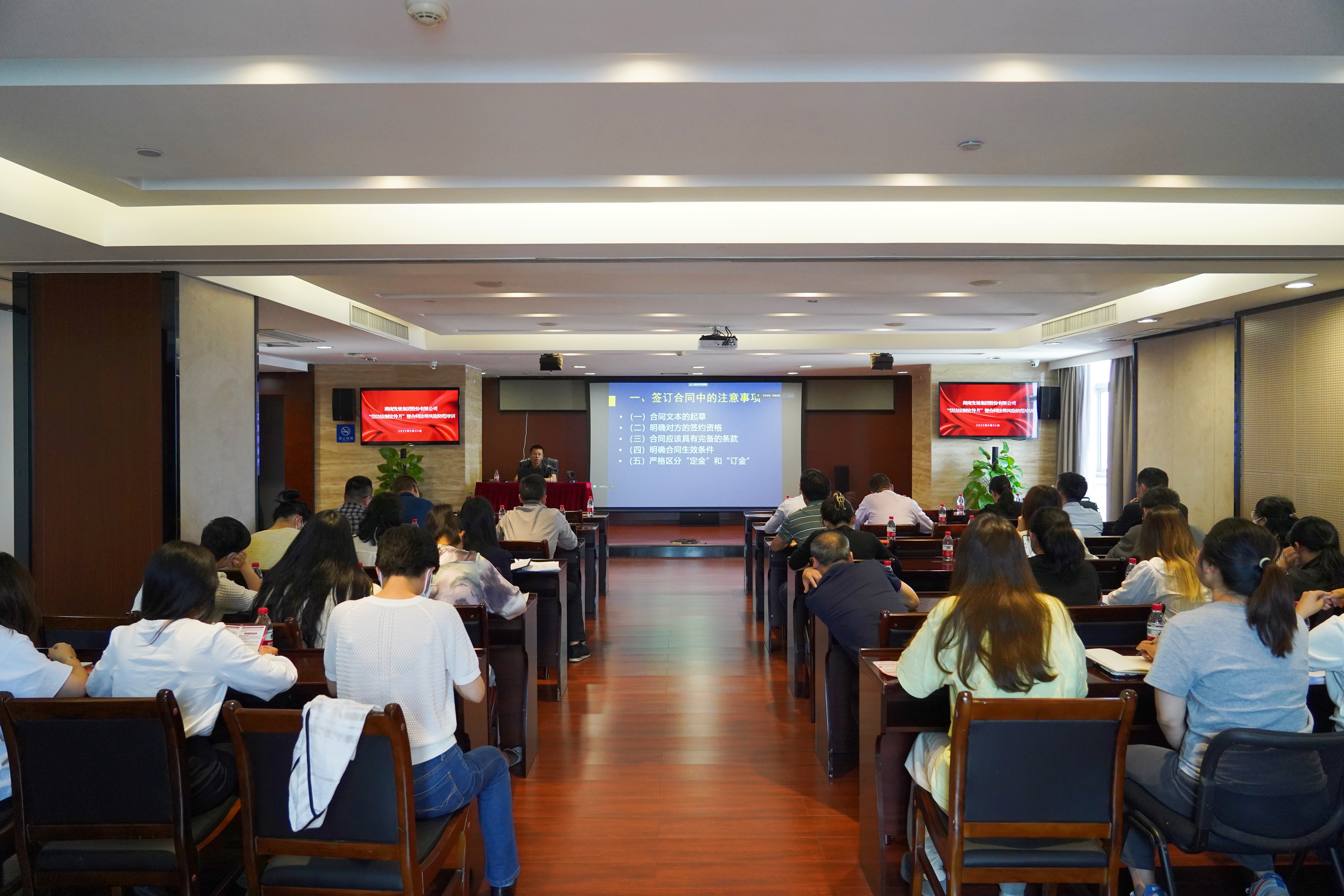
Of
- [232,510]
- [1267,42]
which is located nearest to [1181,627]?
[1267,42]

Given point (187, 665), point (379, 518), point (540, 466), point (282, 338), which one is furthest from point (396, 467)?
point (187, 665)

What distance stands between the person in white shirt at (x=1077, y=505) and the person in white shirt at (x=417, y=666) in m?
5.18

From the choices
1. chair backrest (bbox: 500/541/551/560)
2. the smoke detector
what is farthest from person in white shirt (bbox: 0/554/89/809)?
chair backrest (bbox: 500/541/551/560)

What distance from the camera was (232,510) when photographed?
5.89 metres

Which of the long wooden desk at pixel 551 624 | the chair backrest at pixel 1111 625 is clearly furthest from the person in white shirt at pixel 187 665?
the chair backrest at pixel 1111 625

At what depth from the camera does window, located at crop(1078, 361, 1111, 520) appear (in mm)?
11555

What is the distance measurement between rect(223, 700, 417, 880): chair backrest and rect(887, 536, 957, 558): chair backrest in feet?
14.5

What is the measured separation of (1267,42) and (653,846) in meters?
3.41

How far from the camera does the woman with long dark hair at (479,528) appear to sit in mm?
4207

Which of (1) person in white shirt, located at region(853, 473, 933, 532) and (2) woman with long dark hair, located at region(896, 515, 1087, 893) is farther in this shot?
(1) person in white shirt, located at region(853, 473, 933, 532)

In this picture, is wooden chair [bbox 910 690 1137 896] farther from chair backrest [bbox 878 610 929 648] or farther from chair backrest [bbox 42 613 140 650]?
chair backrest [bbox 42 613 140 650]

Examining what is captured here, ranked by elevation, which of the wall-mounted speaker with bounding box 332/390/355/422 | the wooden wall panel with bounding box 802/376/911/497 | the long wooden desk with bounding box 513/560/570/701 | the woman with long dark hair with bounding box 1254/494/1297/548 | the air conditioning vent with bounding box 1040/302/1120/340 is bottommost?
the long wooden desk with bounding box 513/560/570/701

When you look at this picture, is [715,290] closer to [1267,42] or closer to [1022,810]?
[1267,42]

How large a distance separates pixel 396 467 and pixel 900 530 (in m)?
7.79
